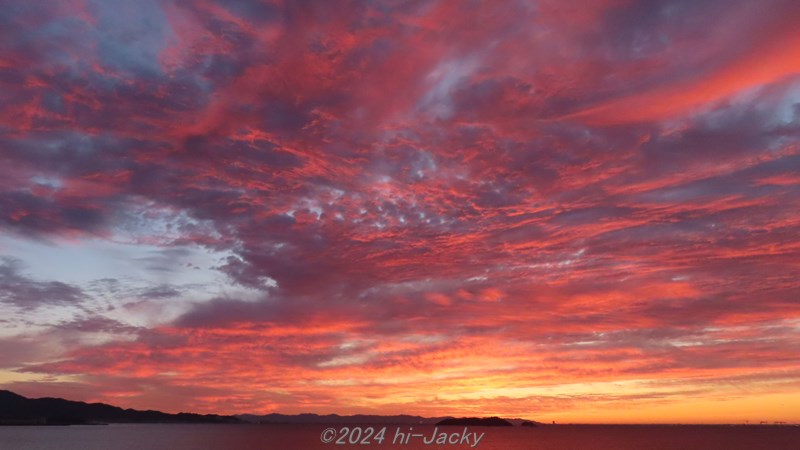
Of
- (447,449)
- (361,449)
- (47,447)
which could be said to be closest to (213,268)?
(361,449)

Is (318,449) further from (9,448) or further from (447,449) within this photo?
(9,448)

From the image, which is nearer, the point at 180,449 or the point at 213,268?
the point at 213,268

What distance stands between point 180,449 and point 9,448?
177ft

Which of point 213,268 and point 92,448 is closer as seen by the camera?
point 213,268

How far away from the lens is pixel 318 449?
193 metres

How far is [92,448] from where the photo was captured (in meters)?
196

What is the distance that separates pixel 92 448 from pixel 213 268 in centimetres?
15359

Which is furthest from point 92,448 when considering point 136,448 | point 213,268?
point 213,268

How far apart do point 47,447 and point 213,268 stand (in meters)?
161

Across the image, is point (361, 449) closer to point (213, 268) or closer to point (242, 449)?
point (242, 449)

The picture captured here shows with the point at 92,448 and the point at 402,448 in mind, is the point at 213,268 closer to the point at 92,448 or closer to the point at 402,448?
the point at 402,448

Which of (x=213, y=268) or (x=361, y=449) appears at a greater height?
(x=213, y=268)

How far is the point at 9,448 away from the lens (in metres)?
198

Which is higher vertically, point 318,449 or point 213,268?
point 213,268
